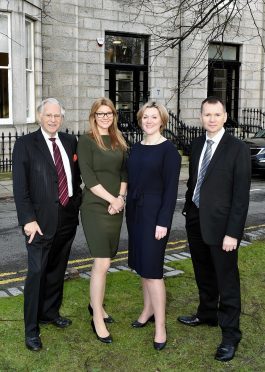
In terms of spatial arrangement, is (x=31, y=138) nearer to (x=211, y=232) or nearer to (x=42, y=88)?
(x=211, y=232)

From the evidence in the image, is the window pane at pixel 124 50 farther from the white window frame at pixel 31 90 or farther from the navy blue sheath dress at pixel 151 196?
the navy blue sheath dress at pixel 151 196

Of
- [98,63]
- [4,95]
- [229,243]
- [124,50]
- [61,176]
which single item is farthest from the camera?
[124,50]

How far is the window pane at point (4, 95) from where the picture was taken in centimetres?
1491

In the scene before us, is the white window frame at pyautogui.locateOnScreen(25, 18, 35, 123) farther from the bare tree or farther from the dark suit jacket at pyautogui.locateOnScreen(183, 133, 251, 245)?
the dark suit jacket at pyautogui.locateOnScreen(183, 133, 251, 245)

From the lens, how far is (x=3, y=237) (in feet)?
25.8

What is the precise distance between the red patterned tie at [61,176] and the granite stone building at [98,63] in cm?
995

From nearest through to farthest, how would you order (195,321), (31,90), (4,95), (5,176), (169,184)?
1. (169,184)
2. (195,321)
3. (5,176)
4. (4,95)
5. (31,90)

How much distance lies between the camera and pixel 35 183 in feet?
12.9

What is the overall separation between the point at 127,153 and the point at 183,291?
1.82 meters

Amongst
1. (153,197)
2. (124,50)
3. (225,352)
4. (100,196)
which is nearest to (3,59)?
(124,50)

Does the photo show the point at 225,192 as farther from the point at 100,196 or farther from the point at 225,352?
the point at 225,352

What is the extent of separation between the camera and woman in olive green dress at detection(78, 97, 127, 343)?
3.99 meters

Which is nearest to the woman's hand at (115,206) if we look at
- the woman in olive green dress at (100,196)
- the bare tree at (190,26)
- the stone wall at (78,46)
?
the woman in olive green dress at (100,196)

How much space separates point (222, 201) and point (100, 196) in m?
1.01
